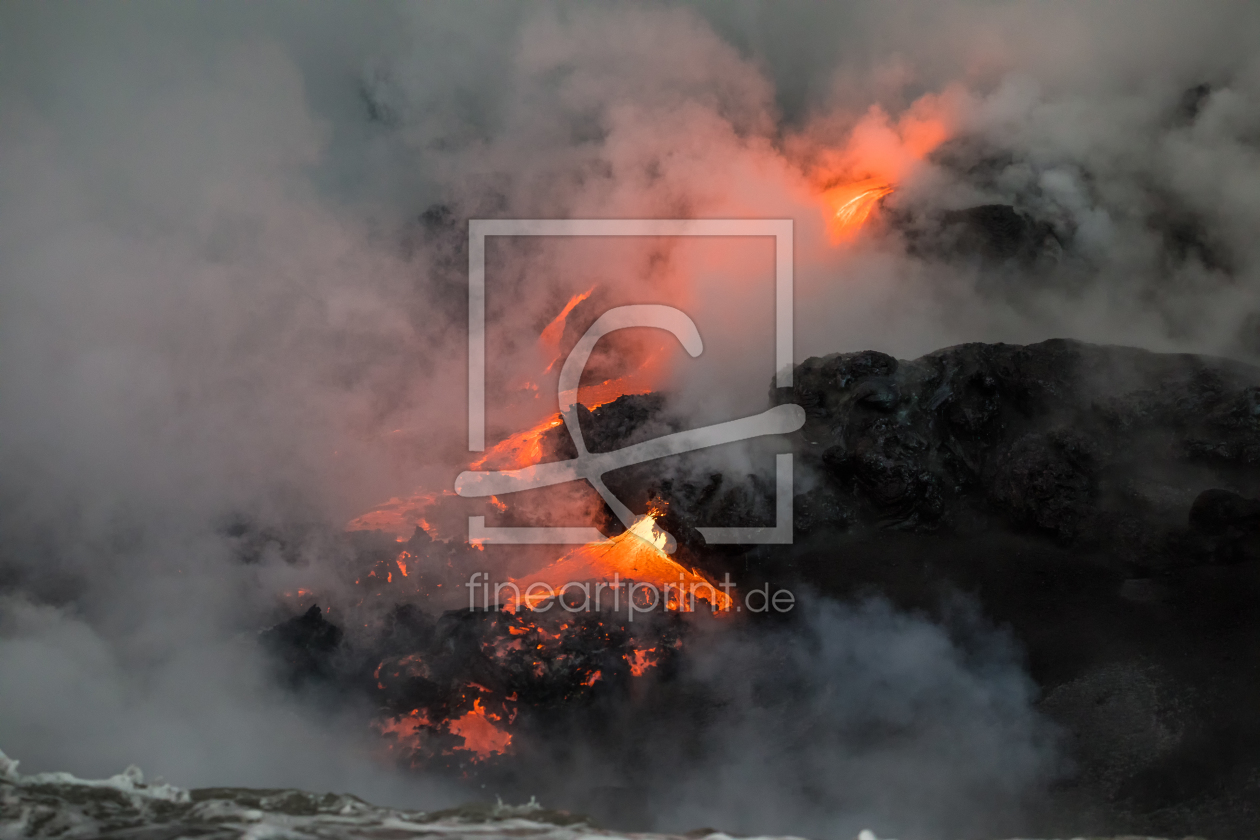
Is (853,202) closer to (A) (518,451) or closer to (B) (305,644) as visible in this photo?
(A) (518,451)

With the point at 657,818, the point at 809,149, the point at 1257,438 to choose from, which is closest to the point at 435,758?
the point at 657,818

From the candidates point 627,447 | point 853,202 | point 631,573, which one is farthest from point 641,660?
point 853,202

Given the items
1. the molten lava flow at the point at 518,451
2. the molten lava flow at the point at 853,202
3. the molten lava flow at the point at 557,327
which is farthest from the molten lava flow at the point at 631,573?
the molten lava flow at the point at 853,202

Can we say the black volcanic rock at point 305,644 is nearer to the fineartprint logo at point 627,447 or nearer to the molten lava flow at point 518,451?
the fineartprint logo at point 627,447

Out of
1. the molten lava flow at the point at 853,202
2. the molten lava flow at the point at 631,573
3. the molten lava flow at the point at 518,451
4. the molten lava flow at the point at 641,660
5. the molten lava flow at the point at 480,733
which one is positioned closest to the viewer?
the molten lava flow at the point at 480,733

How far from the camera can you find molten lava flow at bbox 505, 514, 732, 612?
7902mm

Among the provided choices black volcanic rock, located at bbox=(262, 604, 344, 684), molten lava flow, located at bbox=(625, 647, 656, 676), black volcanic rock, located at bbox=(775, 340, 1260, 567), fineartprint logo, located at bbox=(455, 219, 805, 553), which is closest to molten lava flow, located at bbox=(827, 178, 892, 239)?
fineartprint logo, located at bbox=(455, 219, 805, 553)

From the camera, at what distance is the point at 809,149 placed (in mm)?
13789

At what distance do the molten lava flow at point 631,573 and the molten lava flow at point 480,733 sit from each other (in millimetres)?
1055

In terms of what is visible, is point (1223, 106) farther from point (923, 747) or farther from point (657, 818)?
point (657, 818)

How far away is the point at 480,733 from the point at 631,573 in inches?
93.1

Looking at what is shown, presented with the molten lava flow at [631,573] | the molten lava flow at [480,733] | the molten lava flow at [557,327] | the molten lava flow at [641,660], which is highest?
the molten lava flow at [557,327]

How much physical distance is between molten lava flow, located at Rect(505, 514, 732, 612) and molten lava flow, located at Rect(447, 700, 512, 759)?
1055 millimetres

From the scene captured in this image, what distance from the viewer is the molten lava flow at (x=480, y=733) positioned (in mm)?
6531
